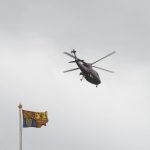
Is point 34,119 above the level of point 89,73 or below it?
below

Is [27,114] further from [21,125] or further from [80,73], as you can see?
[80,73]

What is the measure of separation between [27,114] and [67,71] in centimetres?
3460

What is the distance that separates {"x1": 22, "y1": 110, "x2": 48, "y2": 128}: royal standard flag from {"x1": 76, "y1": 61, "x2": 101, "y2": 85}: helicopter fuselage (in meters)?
27.7

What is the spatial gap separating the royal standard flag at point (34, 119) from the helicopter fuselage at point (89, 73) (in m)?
27.7

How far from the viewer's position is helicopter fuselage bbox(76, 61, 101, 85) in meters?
176

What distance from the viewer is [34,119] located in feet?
492

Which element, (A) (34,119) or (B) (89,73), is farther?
(B) (89,73)

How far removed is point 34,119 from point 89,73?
31312mm

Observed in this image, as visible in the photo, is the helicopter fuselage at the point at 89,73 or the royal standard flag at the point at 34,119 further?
the helicopter fuselage at the point at 89,73

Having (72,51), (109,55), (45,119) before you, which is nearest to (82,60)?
(72,51)

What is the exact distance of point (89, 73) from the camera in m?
178

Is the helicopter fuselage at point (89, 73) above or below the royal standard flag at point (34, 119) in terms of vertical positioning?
above

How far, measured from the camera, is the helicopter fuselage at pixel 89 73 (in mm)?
176375

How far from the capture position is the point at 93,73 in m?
180
